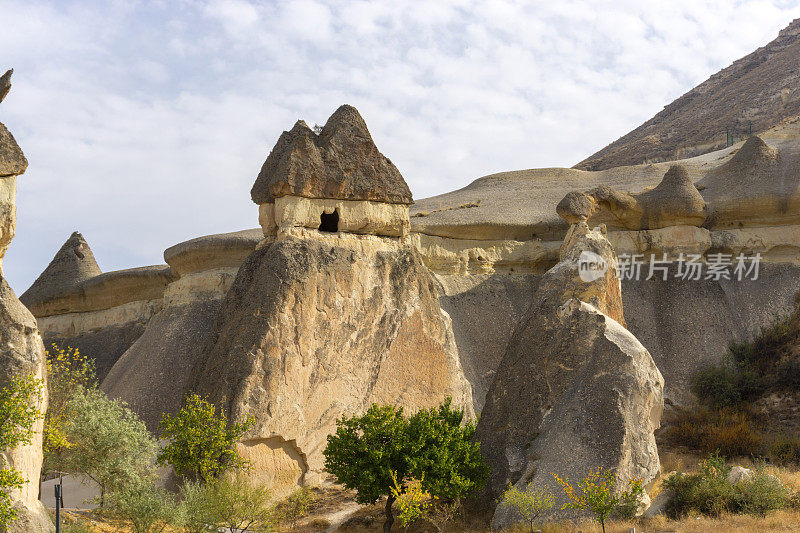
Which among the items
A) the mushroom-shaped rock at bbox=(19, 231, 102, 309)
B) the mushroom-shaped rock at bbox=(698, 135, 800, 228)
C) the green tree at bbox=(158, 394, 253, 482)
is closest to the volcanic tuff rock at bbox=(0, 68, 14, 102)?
the green tree at bbox=(158, 394, 253, 482)

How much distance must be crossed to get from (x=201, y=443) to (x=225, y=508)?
6.76 ft

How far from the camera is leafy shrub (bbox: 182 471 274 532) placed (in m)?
14.6

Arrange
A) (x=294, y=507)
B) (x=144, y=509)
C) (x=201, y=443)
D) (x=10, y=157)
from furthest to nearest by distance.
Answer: (x=294, y=507) → (x=201, y=443) → (x=144, y=509) → (x=10, y=157)

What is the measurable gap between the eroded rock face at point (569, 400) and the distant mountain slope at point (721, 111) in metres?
37.6

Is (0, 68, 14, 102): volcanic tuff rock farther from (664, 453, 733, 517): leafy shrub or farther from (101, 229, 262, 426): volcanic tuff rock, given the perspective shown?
(664, 453, 733, 517): leafy shrub

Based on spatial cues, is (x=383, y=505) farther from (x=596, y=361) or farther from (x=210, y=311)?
(x=210, y=311)

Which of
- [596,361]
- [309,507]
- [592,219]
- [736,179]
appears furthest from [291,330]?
[736,179]

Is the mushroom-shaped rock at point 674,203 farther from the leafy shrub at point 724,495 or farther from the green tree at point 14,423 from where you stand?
the green tree at point 14,423

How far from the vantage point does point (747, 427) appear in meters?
22.0

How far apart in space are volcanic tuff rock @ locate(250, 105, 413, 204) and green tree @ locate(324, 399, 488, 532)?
628 centimetres

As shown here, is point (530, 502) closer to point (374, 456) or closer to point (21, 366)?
point (374, 456)

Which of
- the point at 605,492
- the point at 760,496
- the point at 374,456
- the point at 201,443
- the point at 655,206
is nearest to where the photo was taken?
the point at 605,492

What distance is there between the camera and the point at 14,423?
12.0m

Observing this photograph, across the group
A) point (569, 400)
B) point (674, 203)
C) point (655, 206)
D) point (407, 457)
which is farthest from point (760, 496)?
point (655, 206)
